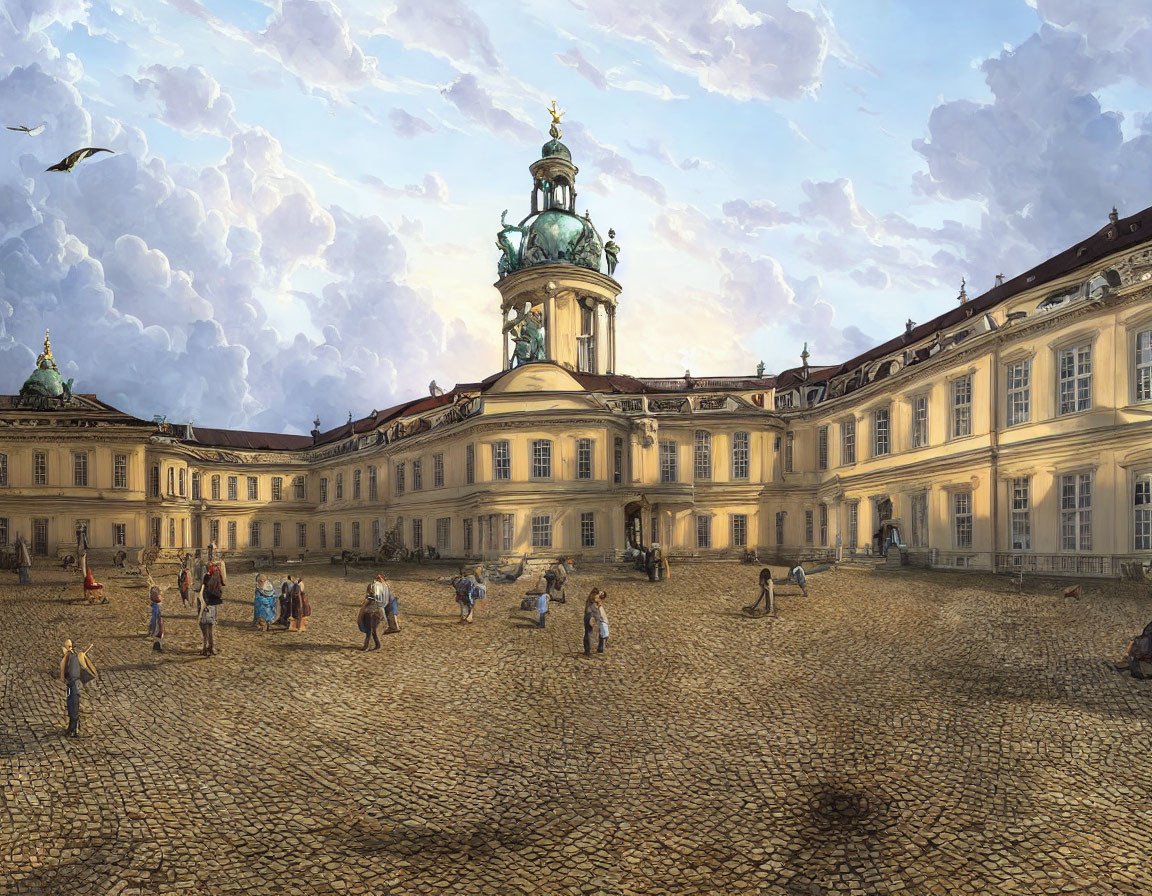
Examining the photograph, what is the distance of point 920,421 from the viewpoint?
112 feet

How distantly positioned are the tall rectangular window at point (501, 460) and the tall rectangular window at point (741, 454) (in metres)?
12.2

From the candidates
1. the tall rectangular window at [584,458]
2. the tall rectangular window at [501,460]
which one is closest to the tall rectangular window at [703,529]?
the tall rectangular window at [584,458]

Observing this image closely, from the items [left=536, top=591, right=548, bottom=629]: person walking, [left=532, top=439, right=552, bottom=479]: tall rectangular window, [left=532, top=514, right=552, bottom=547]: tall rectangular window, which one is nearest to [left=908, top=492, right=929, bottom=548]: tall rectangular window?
[left=532, top=514, right=552, bottom=547]: tall rectangular window

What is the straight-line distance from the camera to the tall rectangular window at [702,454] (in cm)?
4278

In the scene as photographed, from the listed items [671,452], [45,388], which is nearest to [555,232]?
[671,452]

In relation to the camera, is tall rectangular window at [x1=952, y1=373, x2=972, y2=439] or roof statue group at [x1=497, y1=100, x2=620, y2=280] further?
roof statue group at [x1=497, y1=100, x2=620, y2=280]

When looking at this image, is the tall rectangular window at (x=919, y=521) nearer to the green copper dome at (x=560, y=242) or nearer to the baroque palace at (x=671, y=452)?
the baroque palace at (x=671, y=452)

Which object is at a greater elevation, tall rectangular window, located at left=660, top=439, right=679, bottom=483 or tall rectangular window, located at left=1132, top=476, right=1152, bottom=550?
tall rectangular window, located at left=660, top=439, right=679, bottom=483

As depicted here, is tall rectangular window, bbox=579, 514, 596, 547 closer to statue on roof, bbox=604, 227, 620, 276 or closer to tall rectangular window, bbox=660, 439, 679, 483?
tall rectangular window, bbox=660, 439, 679, 483

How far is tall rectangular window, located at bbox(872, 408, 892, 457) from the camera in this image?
36562 mm

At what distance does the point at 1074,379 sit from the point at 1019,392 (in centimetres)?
242

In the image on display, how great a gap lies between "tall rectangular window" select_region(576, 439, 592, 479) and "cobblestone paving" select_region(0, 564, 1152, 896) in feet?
62.0

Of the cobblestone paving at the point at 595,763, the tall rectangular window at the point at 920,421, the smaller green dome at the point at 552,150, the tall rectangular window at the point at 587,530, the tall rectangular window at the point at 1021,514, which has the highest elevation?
the smaller green dome at the point at 552,150

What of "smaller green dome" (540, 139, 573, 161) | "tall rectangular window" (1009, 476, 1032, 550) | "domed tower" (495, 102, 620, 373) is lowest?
"tall rectangular window" (1009, 476, 1032, 550)
